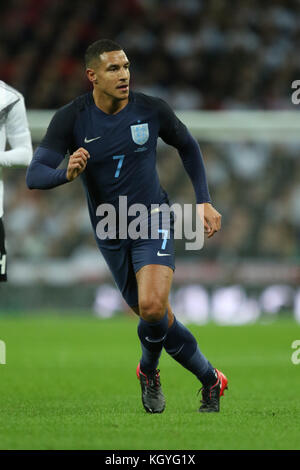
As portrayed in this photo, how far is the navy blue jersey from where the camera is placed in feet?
17.9

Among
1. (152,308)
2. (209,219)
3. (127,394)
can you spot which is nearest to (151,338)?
(152,308)

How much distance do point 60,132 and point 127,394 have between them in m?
2.11

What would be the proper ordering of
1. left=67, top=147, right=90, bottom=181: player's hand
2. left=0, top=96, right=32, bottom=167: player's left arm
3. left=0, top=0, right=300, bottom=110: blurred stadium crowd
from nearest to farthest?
left=67, top=147, right=90, bottom=181: player's hand < left=0, top=96, right=32, bottom=167: player's left arm < left=0, top=0, right=300, bottom=110: blurred stadium crowd

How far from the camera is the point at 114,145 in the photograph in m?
5.48

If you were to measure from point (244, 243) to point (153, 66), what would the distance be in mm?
4880

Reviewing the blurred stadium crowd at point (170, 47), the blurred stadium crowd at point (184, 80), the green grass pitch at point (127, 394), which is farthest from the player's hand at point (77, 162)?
the blurred stadium crowd at point (170, 47)

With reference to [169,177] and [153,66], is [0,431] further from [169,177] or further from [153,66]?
[153,66]

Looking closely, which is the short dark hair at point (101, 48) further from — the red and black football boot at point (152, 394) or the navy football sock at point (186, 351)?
the red and black football boot at point (152, 394)

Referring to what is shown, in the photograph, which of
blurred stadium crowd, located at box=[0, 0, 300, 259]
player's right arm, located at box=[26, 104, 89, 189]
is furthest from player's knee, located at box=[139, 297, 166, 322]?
blurred stadium crowd, located at box=[0, 0, 300, 259]

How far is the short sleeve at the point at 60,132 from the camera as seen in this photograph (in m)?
5.43

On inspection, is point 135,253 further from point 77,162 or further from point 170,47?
point 170,47

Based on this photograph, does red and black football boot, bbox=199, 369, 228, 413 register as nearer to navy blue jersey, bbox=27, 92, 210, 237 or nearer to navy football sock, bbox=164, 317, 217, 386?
navy football sock, bbox=164, 317, 217, 386

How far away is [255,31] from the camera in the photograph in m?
18.8

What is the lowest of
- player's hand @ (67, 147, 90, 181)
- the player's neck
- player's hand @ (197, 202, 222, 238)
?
player's hand @ (197, 202, 222, 238)
